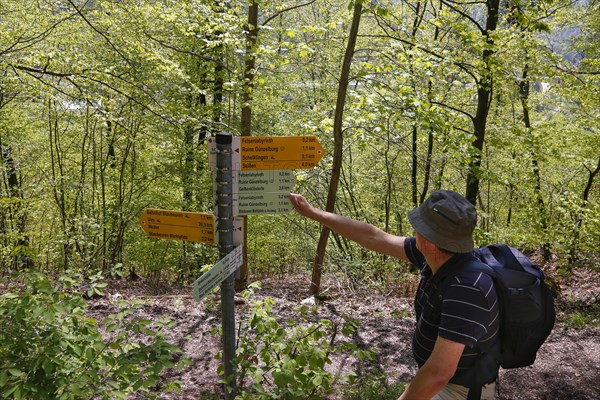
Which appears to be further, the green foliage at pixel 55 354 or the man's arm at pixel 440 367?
the green foliage at pixel 55 354

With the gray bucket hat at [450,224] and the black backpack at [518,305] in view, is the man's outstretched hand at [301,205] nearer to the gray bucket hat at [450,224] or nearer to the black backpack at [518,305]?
the gray bucket hat at [450,224]

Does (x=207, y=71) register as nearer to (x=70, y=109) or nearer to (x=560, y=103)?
(x=70, y=109)

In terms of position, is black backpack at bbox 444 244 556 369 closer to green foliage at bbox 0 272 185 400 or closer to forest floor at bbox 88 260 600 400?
forest floor at bbox 88 260 600 400

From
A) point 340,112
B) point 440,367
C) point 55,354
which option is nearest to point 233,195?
point 55,354

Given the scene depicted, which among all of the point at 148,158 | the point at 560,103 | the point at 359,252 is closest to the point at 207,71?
the point at 148,158

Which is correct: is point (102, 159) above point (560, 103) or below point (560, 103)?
below

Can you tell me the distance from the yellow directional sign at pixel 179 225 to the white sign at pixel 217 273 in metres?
0.16

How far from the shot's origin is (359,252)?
10.3 metres

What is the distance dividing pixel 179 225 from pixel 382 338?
3.62 meters

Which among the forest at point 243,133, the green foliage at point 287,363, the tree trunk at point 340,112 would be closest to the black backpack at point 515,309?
the green foliage at point 287,363

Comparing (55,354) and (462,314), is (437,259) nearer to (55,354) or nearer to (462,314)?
(462,314)

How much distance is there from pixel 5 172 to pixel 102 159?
174 inches

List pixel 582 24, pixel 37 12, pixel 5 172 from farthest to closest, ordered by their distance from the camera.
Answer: pixel 5 172
pixel 582 24
pixel 37 12

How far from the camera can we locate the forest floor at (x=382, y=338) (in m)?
4.42
